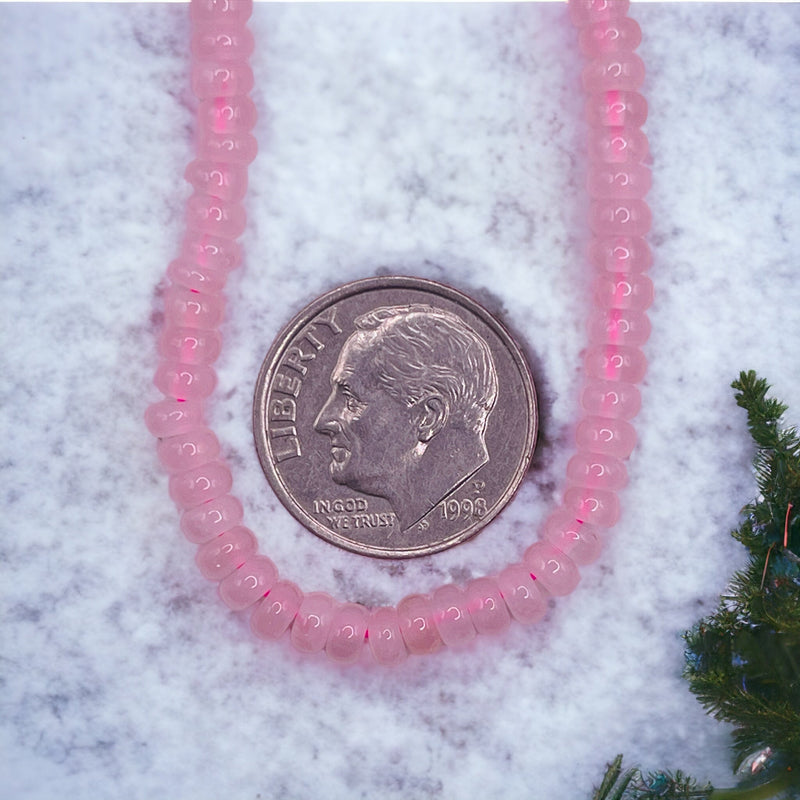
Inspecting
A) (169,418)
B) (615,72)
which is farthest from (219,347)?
(615,72)

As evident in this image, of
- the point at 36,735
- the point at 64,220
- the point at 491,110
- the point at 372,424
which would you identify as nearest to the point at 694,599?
the point at 372,424

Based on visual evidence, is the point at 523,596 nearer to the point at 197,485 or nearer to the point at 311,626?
the point at 311,626

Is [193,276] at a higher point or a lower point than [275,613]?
higher

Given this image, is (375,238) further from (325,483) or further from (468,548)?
(468,548)

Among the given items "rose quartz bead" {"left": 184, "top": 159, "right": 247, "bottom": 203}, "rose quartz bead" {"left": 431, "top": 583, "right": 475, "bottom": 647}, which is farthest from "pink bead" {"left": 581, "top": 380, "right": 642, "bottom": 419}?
"rose quartz bead" {"left": 184, "top": 159, "right": 247, "bottom": 203}

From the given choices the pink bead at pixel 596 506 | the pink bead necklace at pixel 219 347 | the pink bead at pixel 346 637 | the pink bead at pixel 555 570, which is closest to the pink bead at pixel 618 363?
the pink bead necklace at pixel 219 347

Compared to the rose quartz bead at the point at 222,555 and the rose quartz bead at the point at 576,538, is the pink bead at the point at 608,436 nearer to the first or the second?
the rose quartz bead at the point at 576,538
